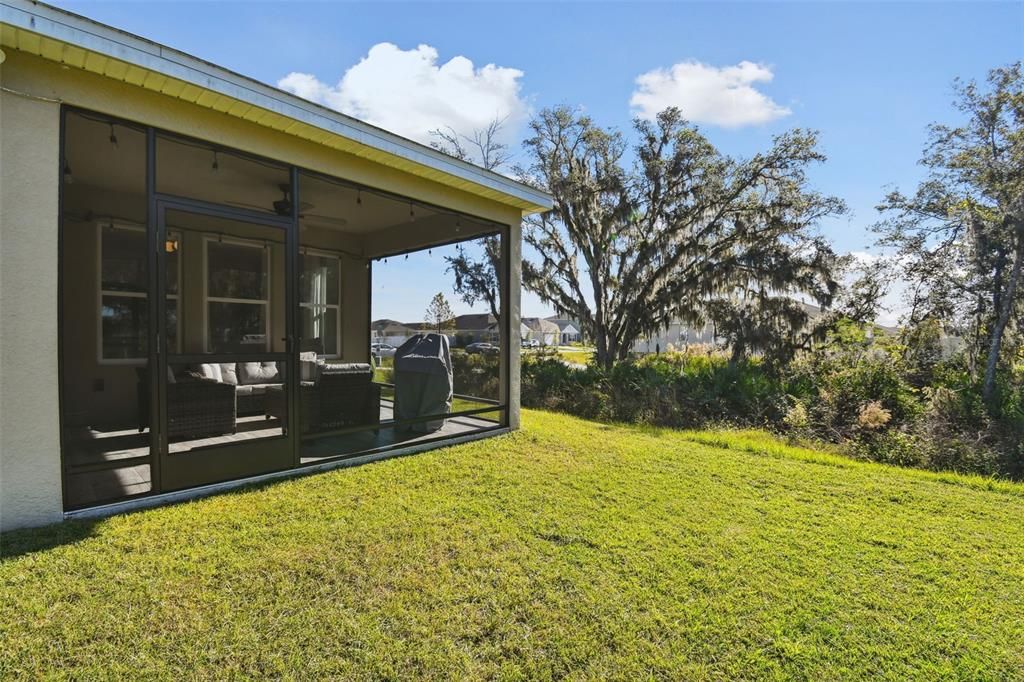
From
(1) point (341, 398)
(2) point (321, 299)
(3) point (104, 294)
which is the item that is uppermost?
(2) point (321, 299)

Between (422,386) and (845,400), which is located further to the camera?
(845,400)

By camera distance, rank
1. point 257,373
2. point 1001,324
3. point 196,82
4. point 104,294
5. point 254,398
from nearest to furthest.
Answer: point 196,82, point 254,398, point 257,373, point 104,294, point 1001,324

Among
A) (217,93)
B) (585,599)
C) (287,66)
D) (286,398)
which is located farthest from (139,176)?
(585,599)

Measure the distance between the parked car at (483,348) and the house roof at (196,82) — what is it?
2.53 m

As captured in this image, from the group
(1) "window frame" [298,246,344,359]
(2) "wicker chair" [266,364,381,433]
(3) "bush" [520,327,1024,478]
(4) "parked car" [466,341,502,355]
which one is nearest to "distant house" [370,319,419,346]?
(1) "window frame" [298,246,344,359]

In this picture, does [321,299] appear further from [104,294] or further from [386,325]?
[104,294]

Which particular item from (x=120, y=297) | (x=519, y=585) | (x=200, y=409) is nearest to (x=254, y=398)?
(x=200, y=409)

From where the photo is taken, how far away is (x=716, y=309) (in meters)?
11.0

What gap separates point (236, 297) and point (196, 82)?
3849mm

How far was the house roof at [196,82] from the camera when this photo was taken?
2.74 metres

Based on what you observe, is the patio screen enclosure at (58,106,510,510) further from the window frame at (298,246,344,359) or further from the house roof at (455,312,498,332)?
the house roof at (455,312,498,332)

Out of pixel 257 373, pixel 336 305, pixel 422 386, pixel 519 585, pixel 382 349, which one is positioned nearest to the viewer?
pixel 519 585

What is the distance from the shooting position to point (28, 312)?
298cm

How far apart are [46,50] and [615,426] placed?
7.02 meters
